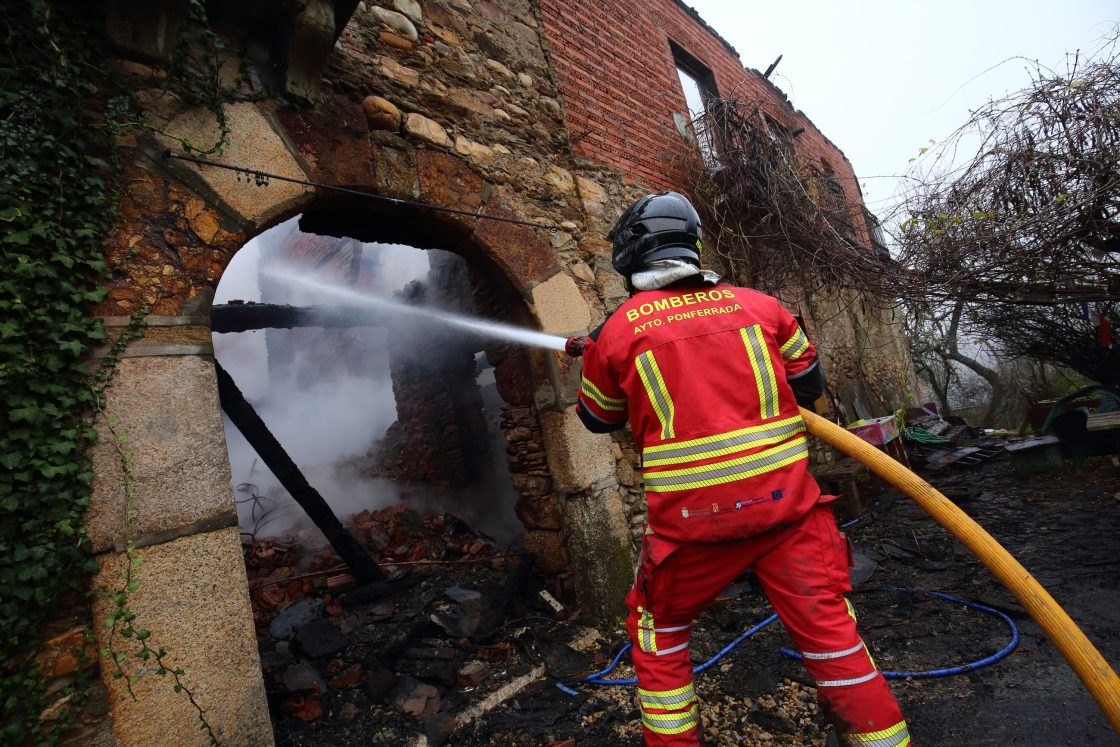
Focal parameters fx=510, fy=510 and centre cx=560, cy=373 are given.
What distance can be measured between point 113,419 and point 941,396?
71.6ft

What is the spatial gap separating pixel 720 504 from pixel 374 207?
105 inches

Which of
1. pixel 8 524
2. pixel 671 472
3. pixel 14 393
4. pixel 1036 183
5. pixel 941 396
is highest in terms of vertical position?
pixel 1036 183

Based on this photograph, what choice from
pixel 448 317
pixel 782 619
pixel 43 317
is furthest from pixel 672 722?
pixel 448 317

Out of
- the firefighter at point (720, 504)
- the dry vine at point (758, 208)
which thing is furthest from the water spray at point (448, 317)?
the dry vine at point (758, 208)

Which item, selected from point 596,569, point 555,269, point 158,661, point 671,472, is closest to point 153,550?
point 158,661

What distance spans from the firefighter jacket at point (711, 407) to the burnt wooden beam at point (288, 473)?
3118 mm

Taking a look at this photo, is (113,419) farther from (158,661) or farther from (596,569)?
(596,569)

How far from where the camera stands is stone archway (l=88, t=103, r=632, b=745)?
1928 millimetres

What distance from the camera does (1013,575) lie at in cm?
168

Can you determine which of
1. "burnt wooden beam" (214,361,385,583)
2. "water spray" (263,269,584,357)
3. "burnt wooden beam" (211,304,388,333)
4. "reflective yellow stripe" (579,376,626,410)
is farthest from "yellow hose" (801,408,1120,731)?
"burnt wooden beam" (211,304,388,333)

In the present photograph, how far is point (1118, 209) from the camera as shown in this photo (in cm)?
362

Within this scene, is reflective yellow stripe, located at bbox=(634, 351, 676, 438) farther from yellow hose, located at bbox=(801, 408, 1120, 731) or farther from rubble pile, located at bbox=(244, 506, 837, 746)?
rubble pile, located at bbox=(244, 506, 837, 746)

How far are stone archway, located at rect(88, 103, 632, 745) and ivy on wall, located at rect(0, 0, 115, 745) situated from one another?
94 mm

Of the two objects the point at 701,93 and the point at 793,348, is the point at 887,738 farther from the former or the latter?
the point at 701,93
